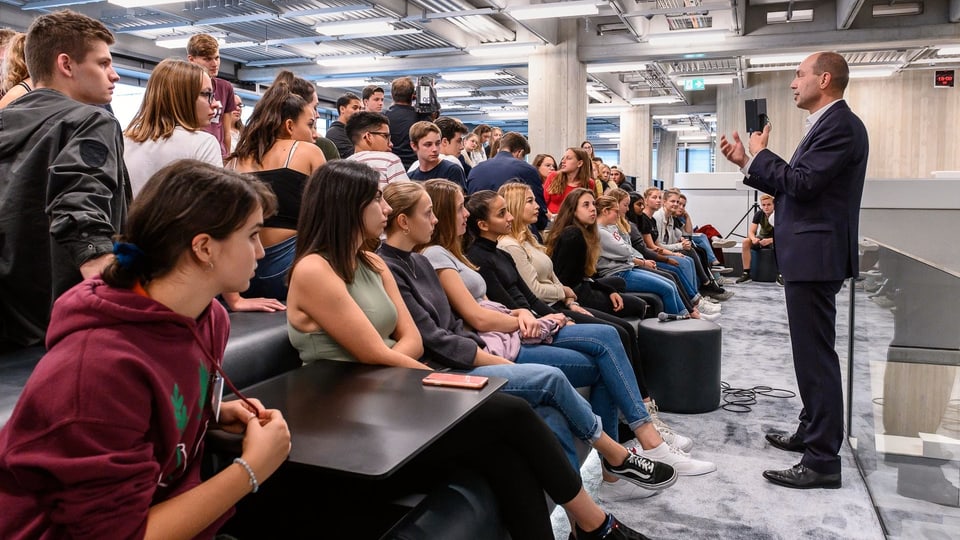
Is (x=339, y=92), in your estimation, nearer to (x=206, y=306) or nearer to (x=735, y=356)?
(x=735, y=356)

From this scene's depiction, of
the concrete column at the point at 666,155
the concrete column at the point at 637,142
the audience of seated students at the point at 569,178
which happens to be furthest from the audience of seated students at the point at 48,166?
the concrete column at the point at 666,155

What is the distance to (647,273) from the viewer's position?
5035 millimetres

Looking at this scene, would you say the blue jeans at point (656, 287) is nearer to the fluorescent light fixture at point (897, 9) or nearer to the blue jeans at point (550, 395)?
the blue jeans at point (550, 395)

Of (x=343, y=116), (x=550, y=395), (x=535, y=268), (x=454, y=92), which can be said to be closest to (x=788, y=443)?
(x=535, y=268)

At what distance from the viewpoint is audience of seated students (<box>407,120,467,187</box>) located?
4.17 metres

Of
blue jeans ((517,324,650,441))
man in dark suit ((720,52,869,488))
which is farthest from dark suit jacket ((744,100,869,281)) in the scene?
blue jeans ((517,324,650,441))

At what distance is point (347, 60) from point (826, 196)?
9558mm

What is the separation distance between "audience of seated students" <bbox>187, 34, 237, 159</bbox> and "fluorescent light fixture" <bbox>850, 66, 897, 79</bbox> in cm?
1067

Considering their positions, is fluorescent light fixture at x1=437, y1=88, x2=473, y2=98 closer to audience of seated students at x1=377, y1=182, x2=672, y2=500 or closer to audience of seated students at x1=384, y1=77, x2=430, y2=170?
audience of seated students at x1=384, y1=77, x2=430, y2=170

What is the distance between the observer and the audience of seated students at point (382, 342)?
1.69 metres

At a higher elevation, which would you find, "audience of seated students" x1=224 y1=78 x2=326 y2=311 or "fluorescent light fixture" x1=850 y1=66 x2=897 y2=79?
"fluorescent light fixture" x1=850 y1=66 x2=897 y2=79

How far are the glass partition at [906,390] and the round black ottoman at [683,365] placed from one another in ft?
2.10

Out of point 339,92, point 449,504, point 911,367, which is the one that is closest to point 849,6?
point 911,367

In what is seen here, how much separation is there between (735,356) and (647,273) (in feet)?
2.69
